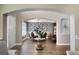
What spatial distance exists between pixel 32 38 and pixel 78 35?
143 cm

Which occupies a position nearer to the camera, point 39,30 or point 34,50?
point 39,30

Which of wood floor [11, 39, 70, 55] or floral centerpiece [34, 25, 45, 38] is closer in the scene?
wood floor [11, 39, 70, 55]

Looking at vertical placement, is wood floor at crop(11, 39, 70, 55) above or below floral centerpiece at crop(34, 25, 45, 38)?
below

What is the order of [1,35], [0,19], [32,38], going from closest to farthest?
[0,19]
[1,35]
[32,38]

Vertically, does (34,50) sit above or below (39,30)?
below

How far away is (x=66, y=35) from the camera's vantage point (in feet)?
22.8

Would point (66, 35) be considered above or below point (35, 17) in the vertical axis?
below

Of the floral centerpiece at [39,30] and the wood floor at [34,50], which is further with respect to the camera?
the floral centerpiece at [39,30]

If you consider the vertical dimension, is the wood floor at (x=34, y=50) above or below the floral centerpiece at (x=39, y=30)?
below
